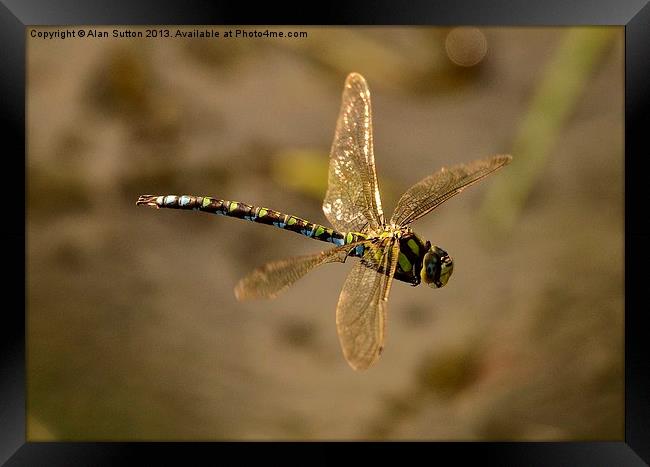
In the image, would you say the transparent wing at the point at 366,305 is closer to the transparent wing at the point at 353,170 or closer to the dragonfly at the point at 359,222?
the dragonfly at the point at 359,222

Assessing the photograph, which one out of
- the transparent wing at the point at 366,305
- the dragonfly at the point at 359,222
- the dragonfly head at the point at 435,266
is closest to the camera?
the transparent wing at the point at 366,305

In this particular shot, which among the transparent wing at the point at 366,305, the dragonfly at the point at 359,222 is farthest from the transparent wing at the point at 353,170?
the transparent wing at the point at 366,305

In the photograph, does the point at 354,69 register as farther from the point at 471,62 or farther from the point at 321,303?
the point at 321,303

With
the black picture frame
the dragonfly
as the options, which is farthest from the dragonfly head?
the black picture frame

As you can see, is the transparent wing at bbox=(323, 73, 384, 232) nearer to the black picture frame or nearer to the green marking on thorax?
the green marking on thorax
